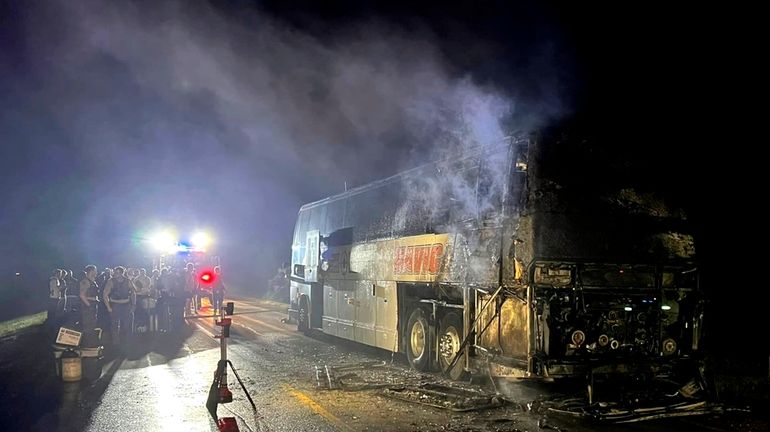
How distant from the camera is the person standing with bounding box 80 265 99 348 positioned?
1016 centimetres

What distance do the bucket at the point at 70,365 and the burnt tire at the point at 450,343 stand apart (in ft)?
18.8

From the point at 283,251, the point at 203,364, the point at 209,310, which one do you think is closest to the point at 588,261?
the point at 203,364

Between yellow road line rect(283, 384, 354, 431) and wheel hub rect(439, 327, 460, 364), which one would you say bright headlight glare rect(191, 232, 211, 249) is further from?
wheel hub rect(439, 327, 460, 364)

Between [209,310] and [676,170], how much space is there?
72.2 ft

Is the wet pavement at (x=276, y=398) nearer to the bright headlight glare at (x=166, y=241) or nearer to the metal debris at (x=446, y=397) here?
the metal debris at (x=446, y=397)

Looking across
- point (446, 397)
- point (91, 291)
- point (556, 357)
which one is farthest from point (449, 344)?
point (91, 291)

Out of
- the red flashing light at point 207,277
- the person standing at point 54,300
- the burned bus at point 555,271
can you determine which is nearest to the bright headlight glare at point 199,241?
the red flashing light at point 207,277

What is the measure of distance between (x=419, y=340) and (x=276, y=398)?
10.8 feet

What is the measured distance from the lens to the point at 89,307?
11.5m

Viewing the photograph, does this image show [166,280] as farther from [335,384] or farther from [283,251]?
[283,251]

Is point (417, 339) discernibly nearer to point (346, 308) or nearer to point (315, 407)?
point (315, 407)

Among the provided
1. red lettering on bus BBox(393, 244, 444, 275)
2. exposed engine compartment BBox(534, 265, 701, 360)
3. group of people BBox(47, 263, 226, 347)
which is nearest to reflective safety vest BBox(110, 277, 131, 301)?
group of people BBox(47, 263, 226, 347)

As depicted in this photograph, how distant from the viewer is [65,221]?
51156 millimetres

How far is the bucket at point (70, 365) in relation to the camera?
9.70m
